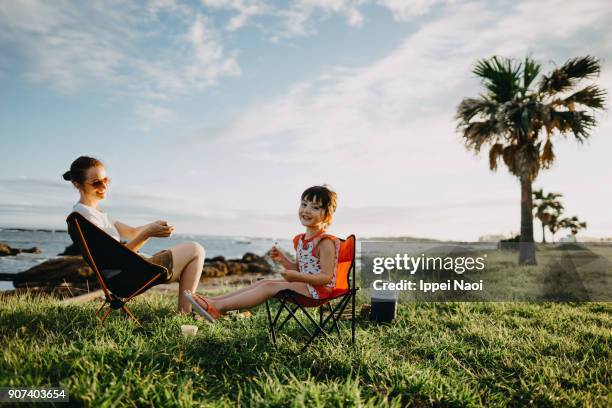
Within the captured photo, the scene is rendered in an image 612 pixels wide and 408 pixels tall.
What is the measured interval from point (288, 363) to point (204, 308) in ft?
2.31

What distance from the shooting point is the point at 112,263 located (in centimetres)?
306

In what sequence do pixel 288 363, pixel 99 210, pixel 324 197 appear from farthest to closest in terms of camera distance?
pixel 99 210
pixel 324 197
pixel 288 363

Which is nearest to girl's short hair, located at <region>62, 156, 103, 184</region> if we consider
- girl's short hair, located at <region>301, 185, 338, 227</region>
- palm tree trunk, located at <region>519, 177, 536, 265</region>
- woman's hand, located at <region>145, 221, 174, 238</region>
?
woman's hand, located at <region>145, 221, 174, 238</region>

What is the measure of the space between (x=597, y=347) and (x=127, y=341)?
3.90 metres

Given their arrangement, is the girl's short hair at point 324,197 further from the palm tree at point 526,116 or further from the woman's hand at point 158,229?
the palm tree at point 526,116

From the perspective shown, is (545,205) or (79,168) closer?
(79,168)

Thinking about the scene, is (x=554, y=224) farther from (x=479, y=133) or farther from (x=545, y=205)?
(x=479, y=133)

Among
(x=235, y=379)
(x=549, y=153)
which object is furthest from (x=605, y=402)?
(x=549, y=153)

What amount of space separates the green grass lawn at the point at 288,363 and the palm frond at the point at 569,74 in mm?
10023

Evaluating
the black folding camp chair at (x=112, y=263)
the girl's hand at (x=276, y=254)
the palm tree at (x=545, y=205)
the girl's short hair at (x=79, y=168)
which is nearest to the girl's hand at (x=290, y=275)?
the girl's hand at (x=276, y=254)

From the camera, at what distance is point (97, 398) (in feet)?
6.29

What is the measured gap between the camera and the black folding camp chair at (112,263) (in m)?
2.92

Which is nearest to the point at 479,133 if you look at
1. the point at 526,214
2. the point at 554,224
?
the point at 526,214

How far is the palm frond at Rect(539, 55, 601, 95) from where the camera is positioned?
11.1 meters
